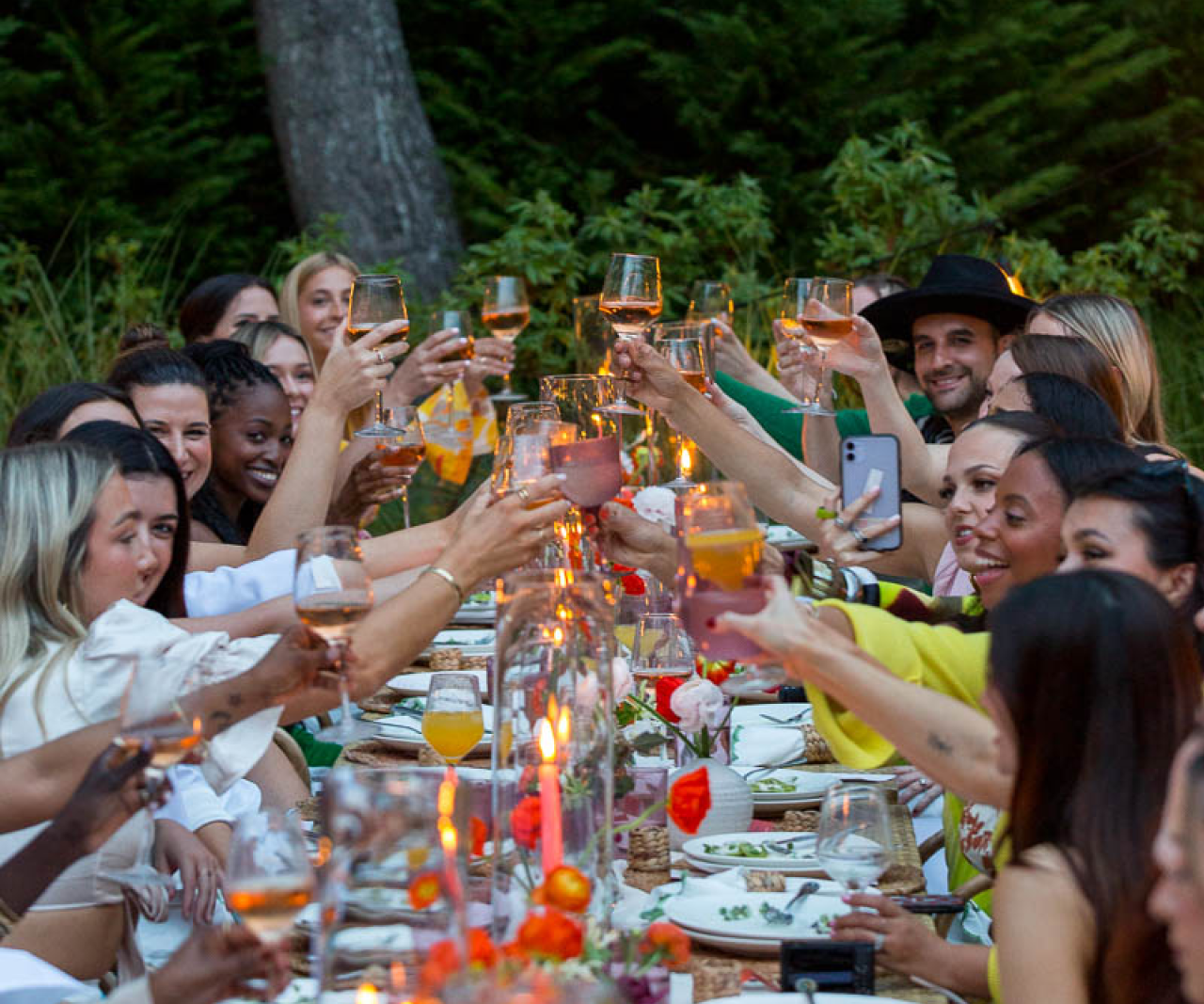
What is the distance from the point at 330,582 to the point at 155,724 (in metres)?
0.38

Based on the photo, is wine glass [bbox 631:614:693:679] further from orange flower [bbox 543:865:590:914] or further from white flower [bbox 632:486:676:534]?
orange flower [bbox 543:865:590:914]

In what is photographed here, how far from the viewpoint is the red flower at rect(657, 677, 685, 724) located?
3004 millimetres

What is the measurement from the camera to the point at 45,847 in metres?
2.21

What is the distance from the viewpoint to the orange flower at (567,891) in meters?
1.95

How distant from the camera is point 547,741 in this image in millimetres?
2365

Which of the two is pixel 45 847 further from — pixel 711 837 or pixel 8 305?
pixel 8 305

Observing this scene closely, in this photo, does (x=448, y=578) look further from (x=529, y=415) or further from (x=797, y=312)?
(x=797, y=312)

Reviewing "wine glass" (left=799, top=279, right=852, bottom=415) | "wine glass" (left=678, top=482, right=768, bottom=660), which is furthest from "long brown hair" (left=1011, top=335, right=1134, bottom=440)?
"wine glass" (left=678, top=482, right=768, bottom=660)

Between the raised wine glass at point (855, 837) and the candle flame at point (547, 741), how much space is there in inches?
15.9

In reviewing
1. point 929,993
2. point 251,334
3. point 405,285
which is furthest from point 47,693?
point 405,285

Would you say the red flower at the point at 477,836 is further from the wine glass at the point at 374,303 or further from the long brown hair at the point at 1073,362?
the long brown hair at the point at 1073,362

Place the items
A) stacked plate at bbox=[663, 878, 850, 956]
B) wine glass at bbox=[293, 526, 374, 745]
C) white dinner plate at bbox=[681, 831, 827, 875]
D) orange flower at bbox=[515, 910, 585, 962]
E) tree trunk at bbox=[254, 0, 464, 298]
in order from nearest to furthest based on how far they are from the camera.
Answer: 1. orange flower at bbox=[515, 910, 585, 962]
2. stacked plate at bbox=[663, 878, 850, 956]
3. wine glass at bbox=[293, 526, 374, 745]
4. white dinner plate at bbox=[681, 831, 827, 875]
5. tree trunk at bbox=[254, 0, 464, 298]

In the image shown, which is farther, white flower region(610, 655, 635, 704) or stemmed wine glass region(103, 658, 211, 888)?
white flower region(610, 655, 635, 704)

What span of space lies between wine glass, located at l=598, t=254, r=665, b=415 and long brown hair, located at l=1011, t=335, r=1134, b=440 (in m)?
0.88
